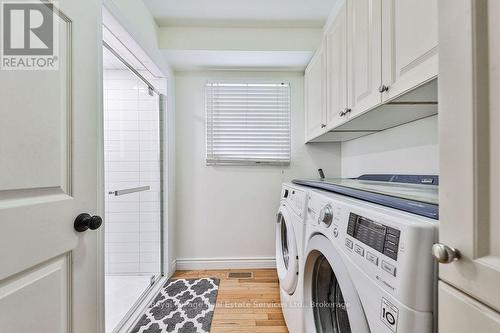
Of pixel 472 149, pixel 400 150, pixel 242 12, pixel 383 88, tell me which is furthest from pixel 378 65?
pixel 242 12

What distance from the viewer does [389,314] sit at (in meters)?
0.43

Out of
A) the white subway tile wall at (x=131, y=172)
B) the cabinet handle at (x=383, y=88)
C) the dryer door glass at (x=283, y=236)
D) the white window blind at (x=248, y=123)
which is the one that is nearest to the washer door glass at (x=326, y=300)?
the dryer door glass at (x=283, y=236)

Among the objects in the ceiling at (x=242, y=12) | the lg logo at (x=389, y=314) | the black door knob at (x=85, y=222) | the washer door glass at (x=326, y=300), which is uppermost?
the ceiling at (x=242, y=12)

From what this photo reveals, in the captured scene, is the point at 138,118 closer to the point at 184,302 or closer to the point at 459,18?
the point at 184,302

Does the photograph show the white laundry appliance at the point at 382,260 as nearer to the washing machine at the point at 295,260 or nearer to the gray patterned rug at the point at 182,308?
the washing machine at the point at 295,260

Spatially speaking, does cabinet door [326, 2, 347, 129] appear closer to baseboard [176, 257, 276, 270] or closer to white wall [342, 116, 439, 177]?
white wall [342, 116, 439, 177]

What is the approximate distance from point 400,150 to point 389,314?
121 cm

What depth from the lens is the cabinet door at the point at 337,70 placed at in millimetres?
1264

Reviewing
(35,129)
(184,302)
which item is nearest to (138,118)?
(35,129)

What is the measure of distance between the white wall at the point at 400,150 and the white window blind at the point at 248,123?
0.67 m

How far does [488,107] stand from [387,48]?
2.39 feet

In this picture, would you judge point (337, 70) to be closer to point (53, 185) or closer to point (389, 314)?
point (389, 314)

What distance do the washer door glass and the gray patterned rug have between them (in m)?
0.85

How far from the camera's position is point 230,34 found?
1.75 m
